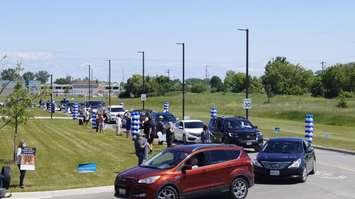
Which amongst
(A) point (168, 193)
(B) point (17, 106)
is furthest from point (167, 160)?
(B) point (17, 106)

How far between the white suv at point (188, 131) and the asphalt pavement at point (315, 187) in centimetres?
1369

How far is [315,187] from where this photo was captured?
20.8 meters

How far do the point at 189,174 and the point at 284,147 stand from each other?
7.31 metres

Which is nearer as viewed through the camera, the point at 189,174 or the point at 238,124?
the point at 189,174

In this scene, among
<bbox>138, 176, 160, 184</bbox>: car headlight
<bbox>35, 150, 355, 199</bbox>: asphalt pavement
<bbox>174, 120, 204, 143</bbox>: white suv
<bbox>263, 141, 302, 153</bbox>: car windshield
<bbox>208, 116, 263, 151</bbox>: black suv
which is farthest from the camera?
<bbox>174, 120, 204, 143</bbox>: white suv

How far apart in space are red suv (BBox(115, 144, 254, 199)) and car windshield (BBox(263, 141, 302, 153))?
4.87 metres

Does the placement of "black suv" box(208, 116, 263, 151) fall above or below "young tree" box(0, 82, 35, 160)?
below

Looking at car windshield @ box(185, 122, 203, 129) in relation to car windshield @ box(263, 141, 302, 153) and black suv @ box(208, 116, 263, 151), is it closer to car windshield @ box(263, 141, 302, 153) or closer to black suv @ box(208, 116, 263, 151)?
black suv @ box(208, 116, 263, 151)

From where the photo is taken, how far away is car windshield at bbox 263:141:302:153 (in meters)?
23.3

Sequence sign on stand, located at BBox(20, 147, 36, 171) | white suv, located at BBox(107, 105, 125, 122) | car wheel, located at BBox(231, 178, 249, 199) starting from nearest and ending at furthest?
car wheel, located at BBox(231, 178, 249, 199)
sign on stand, located at BBox(20, 147, 36, 171)
white suv, located at BBox(107, 105, 125, 122)

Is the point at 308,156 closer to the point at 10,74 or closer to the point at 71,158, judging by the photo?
the point at 71,158

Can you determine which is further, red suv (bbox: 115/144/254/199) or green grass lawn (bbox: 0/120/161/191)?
green grass lawn (bbox: 0/120/161/191)

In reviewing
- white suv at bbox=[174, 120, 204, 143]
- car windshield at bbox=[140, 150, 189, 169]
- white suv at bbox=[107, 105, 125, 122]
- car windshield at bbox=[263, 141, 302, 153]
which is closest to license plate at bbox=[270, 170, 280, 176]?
car windshield at bbox=[263, 141, 302, 153]

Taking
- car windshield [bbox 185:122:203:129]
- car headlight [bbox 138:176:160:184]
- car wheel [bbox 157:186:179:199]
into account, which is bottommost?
car wheel [bbox 157:186:179:199]
